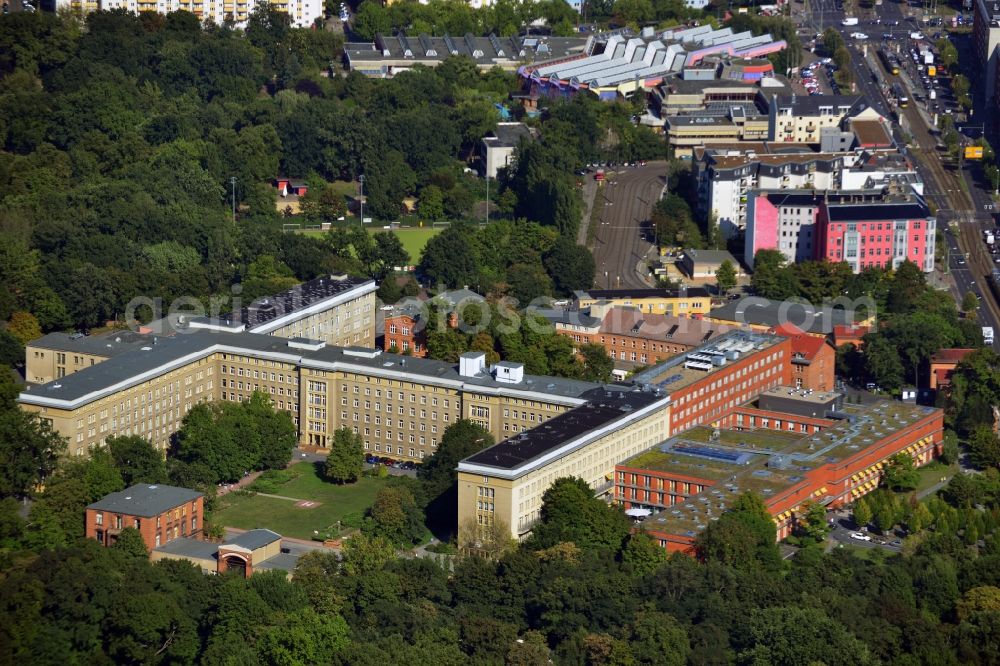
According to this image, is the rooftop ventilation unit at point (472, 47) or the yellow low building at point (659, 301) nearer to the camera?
the yellow low building at point (659, 301)

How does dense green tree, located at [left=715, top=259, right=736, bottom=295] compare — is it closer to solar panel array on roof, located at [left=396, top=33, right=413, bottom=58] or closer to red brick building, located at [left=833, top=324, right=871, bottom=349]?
red brick building, located at [left=833, top=324, right=871, bottom=349]

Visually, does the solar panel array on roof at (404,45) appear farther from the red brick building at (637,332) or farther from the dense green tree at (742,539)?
the dense green tree at (742,539)

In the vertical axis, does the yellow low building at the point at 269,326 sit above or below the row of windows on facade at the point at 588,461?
above

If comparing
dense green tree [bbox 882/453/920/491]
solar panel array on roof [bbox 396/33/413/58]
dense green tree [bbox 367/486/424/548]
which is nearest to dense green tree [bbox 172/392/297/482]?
dense green tree [bbox 367/486/424/548]

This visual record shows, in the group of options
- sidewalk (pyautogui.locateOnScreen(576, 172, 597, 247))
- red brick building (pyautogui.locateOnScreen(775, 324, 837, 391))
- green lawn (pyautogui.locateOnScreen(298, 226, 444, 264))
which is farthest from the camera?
sidewalk (pyautogui.locateOnScreen(576, 172, 597, 247))

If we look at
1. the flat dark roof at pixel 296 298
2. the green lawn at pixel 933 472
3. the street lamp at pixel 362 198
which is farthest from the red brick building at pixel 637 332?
the street lamp at pixel 362 198
